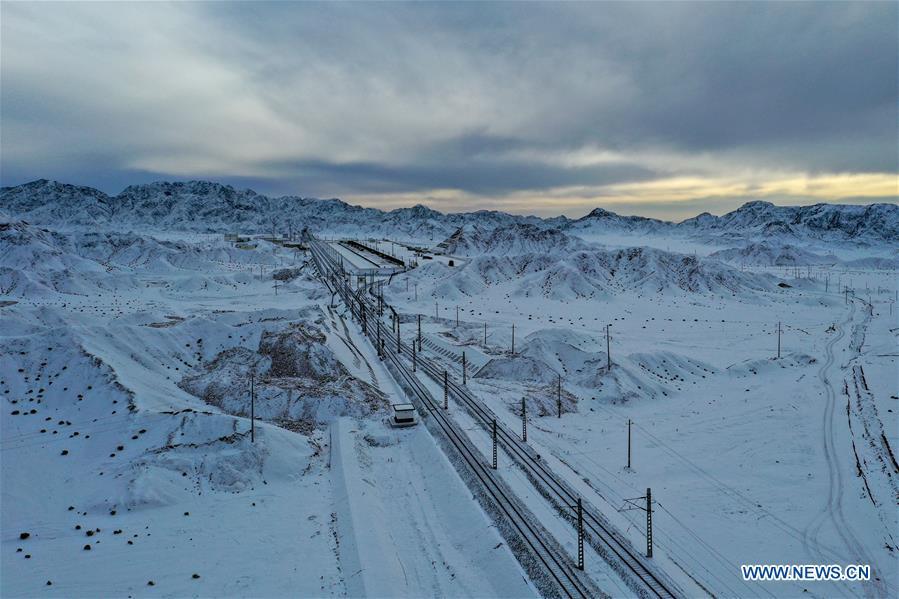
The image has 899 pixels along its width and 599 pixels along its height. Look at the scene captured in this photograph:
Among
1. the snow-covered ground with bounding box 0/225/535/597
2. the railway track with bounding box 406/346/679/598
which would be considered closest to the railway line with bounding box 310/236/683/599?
the railway track with bounding box 406/346/679/598

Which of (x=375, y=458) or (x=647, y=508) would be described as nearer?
(x=647, y=508)

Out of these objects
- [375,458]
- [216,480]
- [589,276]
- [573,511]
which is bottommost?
[573,511]

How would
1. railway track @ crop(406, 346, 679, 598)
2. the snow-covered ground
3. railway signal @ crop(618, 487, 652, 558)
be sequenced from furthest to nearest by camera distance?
1. railway signal @ crop(618, 487, 652, 558)
2. the snow-covered ground
3. railway track @ crop(406, 346, 679, 598)

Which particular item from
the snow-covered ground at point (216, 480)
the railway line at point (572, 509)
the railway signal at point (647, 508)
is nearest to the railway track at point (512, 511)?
the snow-covered ground at point (216, 480)

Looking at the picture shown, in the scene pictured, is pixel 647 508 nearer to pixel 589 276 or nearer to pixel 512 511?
pixel 512 511

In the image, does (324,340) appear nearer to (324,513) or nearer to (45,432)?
(45,432)

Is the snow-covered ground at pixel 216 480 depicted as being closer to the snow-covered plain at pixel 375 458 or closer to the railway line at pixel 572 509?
the snow-covered plain at pixel 375 458

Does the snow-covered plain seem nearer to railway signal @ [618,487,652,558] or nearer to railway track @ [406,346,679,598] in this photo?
railway signal @ [618,487,652,558]

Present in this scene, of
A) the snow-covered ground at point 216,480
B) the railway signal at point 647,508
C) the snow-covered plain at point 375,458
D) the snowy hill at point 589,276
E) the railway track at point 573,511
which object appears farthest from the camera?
the snowy hill at point 589,276

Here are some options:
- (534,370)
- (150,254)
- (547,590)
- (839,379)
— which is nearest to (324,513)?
(547,590)

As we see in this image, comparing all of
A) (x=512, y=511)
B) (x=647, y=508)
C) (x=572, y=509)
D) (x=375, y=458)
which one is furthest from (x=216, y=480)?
(x=647, y=508)

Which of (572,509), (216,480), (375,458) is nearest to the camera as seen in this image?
(572,509)
